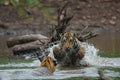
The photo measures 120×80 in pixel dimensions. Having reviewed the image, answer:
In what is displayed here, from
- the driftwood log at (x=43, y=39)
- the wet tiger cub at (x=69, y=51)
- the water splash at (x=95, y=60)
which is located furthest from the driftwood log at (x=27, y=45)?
the wet tiger cub at (x=69, y=51)

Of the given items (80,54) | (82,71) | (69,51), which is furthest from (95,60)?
(82,71)

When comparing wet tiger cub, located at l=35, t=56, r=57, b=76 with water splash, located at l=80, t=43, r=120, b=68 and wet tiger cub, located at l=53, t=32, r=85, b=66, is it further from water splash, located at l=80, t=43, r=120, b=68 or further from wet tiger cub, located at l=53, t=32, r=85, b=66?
water splash, located at l=80, t=43, r=120, b=68

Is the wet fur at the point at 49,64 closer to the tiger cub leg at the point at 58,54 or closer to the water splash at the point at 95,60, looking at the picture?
the tiger cub leg at the point at 58,54

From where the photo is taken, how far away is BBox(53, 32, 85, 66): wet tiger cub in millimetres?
10320

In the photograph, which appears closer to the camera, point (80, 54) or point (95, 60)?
point (80, 54)

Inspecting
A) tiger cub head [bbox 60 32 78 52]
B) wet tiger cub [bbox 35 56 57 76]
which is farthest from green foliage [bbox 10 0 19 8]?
tiger cub head [bbox 60 32 78 52]

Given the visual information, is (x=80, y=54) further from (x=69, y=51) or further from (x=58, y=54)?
(x=58, y=54)

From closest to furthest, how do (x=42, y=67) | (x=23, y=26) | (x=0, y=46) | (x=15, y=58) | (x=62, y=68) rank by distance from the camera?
1. (x=42, y=67)
2. (x=62, y=68)
3. (x=15, y=58)
4. (x=0, y=46)
5. (x=23, y=26)

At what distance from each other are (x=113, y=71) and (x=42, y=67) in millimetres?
1467

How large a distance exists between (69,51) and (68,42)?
0.35 m

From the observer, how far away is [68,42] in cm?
1021

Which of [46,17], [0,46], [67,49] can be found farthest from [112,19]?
[46,17]

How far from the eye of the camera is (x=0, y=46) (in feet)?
55.5

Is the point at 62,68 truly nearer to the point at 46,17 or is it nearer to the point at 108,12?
the point at 46,17
